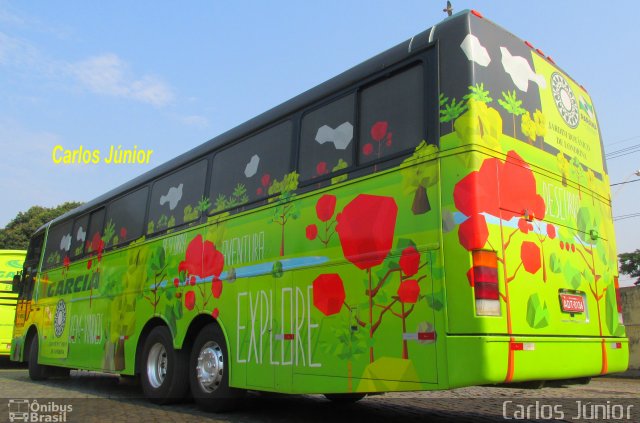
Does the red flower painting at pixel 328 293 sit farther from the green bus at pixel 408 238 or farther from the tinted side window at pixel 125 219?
the tinted side window at pixel 125 219

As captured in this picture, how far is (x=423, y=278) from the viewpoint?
4.38 m

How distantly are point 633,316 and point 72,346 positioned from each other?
1434cm

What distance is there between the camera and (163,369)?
7734 millimetres

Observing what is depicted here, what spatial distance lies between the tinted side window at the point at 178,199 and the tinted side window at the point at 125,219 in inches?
14.2

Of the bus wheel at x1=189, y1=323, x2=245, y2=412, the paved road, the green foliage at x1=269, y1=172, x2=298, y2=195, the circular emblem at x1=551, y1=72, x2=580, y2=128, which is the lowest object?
the paved road

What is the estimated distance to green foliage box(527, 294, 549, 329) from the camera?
14.3 ft

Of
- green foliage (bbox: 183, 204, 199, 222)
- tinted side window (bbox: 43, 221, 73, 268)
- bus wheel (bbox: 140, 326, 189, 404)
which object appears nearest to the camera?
bus wheel (bbox: 140, 326, 189, 404)

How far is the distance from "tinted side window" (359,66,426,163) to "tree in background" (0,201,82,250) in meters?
41.9

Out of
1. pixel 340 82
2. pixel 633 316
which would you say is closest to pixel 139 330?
pixel 340 82

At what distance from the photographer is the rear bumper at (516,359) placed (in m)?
3.93

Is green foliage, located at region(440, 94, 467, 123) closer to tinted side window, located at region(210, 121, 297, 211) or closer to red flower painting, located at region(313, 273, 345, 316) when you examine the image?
red flower painting, located at region(313, 273, 345, 316)

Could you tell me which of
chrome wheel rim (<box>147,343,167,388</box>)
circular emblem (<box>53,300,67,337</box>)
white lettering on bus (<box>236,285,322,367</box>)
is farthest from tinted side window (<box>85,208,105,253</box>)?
white lettering on bus (<box>236,285,322,367</box>)

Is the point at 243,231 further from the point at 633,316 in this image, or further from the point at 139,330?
the point at 633,316

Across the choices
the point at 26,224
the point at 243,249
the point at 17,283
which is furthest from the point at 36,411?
the point at 26,224
